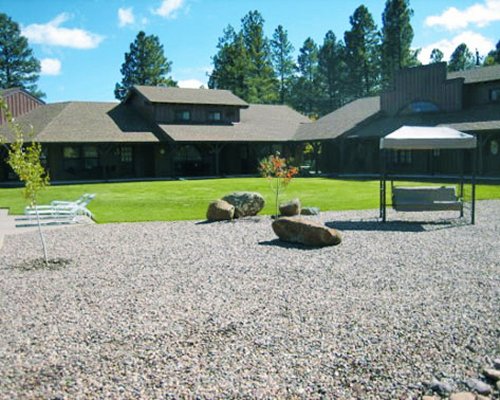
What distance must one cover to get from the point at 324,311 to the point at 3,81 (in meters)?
61.1

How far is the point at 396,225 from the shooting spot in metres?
12.3

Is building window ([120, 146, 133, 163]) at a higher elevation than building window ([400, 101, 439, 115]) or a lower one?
lower

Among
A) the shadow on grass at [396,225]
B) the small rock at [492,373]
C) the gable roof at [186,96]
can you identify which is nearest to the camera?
the small rock at [492,373]

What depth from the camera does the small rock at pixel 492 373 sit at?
419 cm

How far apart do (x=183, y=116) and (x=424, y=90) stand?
1546 cm

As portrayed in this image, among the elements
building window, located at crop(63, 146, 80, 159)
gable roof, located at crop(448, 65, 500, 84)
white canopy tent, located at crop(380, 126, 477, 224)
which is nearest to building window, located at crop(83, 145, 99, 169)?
building window, located at crop(63, 146, 80, 159)

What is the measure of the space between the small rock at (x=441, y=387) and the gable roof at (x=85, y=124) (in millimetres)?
27446

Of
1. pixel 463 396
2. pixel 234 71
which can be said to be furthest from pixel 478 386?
pixel 234 71

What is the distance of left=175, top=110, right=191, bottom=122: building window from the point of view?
113ft

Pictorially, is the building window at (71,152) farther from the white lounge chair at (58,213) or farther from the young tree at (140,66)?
the young tree at (140,66)

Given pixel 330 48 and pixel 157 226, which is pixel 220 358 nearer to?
pixel 157 226

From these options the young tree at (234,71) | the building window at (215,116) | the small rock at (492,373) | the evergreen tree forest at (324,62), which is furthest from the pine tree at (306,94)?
the small rock at (492,373)

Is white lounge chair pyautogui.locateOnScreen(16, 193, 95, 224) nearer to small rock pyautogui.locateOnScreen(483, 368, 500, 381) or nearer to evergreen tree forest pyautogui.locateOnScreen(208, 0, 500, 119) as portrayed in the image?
small rock pyautogui.locateOnScreen(483, 368, 500, 381)

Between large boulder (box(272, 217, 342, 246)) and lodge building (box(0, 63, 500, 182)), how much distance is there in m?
19.1
